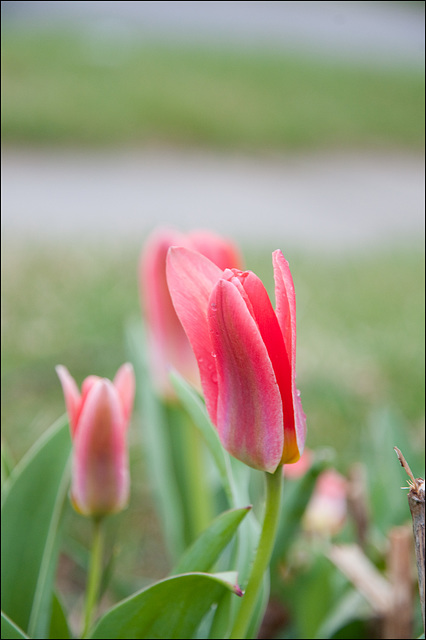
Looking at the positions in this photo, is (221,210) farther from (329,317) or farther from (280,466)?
(280,466)

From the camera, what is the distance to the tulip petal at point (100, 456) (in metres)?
0.55

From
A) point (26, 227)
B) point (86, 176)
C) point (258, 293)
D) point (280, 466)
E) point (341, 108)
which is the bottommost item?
point (280, 466)

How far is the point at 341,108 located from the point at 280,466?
7.56 m

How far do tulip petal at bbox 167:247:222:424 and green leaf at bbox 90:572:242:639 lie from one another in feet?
0.52

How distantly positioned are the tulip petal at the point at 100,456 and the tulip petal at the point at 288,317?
152 mm

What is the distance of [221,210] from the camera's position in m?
4.86

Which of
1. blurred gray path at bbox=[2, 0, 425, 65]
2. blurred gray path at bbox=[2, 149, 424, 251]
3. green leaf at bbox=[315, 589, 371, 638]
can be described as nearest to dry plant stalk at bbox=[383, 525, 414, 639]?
green leaf at bbox=[315, 589, 371, 638]

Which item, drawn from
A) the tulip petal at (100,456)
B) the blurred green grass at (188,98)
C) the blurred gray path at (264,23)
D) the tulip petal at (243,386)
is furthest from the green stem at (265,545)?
the blurred gray path at (264,23)

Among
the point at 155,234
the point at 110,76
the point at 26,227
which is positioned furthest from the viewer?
the point at 110,76

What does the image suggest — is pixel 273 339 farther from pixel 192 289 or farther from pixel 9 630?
pixel 9 630

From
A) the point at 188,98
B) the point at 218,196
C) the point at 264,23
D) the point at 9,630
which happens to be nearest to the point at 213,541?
the point at 9,630

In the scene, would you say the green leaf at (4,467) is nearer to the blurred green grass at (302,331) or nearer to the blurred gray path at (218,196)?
the blurred green grass at (302,331)

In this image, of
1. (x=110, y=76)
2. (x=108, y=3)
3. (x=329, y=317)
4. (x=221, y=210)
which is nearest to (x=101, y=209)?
(x=221, y=210)

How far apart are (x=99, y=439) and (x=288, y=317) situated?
0.20 meters
